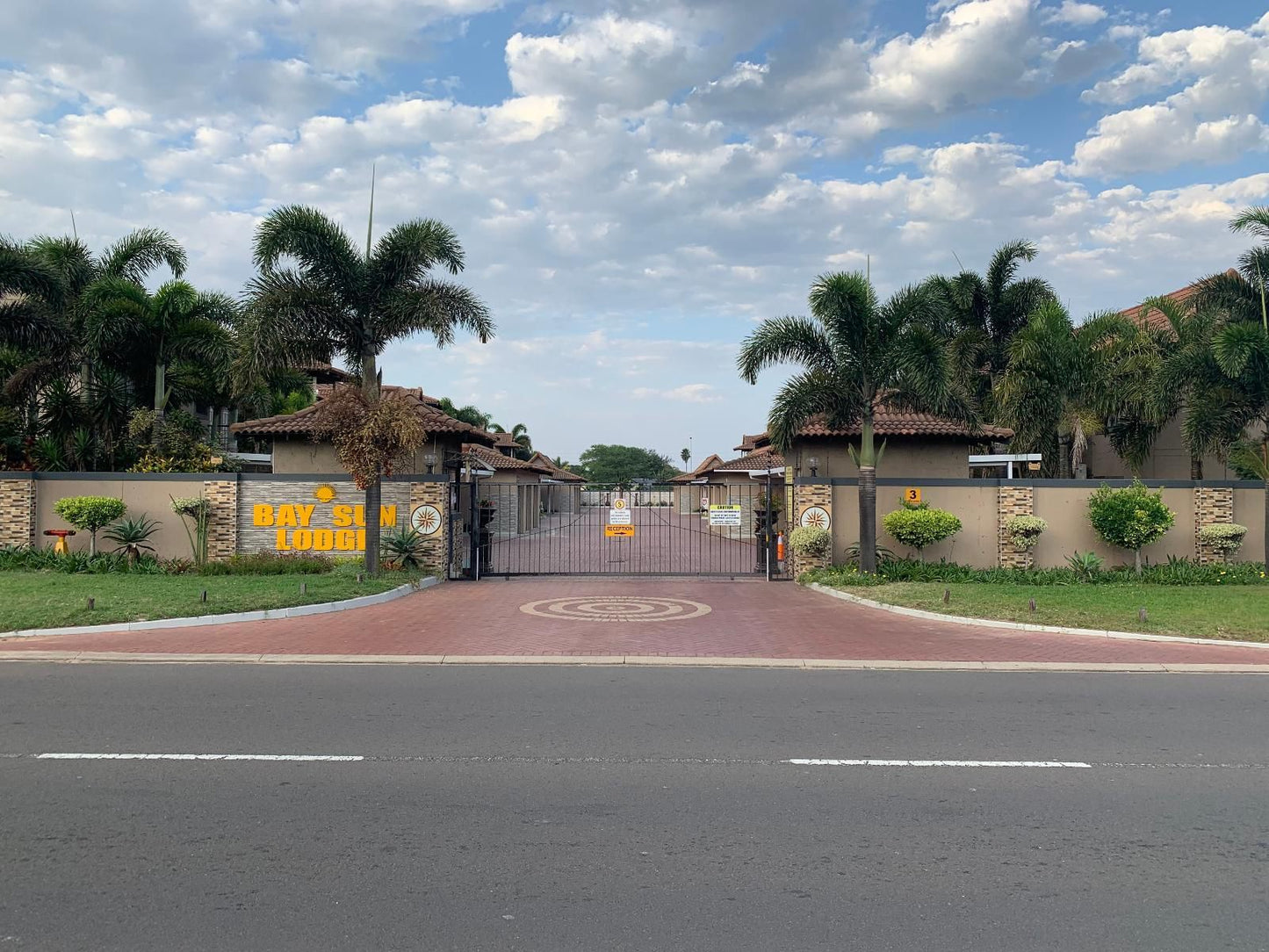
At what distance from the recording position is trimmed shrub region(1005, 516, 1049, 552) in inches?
758

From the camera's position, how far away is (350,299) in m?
19.1

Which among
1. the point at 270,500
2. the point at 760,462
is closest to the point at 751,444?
the point at 760,462

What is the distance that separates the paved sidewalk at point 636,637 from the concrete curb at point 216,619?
0.65 ft

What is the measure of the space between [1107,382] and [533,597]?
1782 centimetres

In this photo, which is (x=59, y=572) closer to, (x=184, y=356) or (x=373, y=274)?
(x=184, y=356)

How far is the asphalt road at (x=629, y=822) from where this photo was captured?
4219 mm

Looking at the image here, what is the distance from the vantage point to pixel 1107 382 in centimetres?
2573

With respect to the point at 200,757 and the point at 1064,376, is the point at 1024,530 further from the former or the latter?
the point at 200,757

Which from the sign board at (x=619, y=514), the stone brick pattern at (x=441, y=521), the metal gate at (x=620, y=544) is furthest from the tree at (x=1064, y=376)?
the stone brick pattern at (x=441, y=521)

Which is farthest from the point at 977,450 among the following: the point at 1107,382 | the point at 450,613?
the point at 450,613

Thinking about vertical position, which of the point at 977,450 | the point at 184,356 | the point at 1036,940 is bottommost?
the point at 1036,940

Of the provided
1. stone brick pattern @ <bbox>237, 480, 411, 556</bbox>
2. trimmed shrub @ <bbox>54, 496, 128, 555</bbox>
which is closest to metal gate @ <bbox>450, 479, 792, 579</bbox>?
stone brick pattern @ <bbox>237, 480, 411, 556</bbox>

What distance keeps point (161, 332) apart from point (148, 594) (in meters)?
9.95

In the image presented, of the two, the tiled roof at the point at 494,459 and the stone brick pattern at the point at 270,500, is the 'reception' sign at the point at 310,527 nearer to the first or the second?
the stone brick pattern at the point at 270,500
